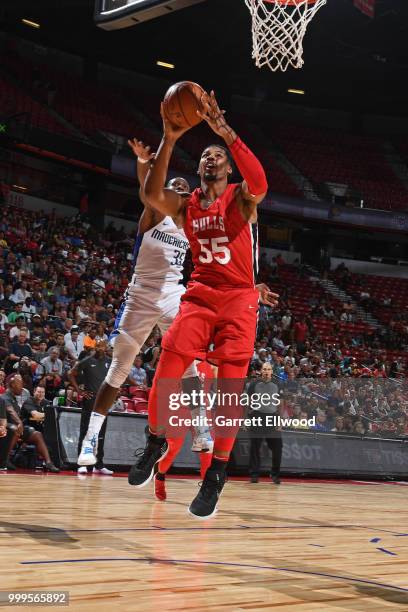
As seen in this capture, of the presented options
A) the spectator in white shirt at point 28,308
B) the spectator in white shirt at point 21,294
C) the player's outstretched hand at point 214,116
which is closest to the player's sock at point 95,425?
the player's outstretched hand at point 214,116

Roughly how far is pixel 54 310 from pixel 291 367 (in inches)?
201

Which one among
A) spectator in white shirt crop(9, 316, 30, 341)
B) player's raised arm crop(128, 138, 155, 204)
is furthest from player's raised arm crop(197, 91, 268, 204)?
spectator in white shirt crop(9, 316, 30, 341)

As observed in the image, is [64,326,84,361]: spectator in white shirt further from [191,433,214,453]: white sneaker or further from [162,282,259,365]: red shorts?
[162,282,259,365]: red shorts

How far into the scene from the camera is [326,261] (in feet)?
102

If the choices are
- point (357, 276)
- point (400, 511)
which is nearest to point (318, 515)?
point (400, 511)

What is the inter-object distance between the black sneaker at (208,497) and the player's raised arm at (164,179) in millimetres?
1621

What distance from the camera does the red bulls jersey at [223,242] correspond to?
16.0 ft

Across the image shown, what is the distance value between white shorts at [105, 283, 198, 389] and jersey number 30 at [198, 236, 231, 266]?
4.87ft

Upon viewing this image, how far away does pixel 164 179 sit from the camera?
4.95 m

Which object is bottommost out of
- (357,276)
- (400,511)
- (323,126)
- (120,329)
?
(400,511)

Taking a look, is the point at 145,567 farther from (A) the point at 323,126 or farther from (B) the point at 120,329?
(A) the point at 323,126

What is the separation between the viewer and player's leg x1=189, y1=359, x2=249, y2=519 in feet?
15.4

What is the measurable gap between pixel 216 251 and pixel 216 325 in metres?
0.45

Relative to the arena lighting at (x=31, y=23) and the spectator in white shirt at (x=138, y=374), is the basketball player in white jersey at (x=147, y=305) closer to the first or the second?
the spectator in white shirt at (x=138, y=374)
